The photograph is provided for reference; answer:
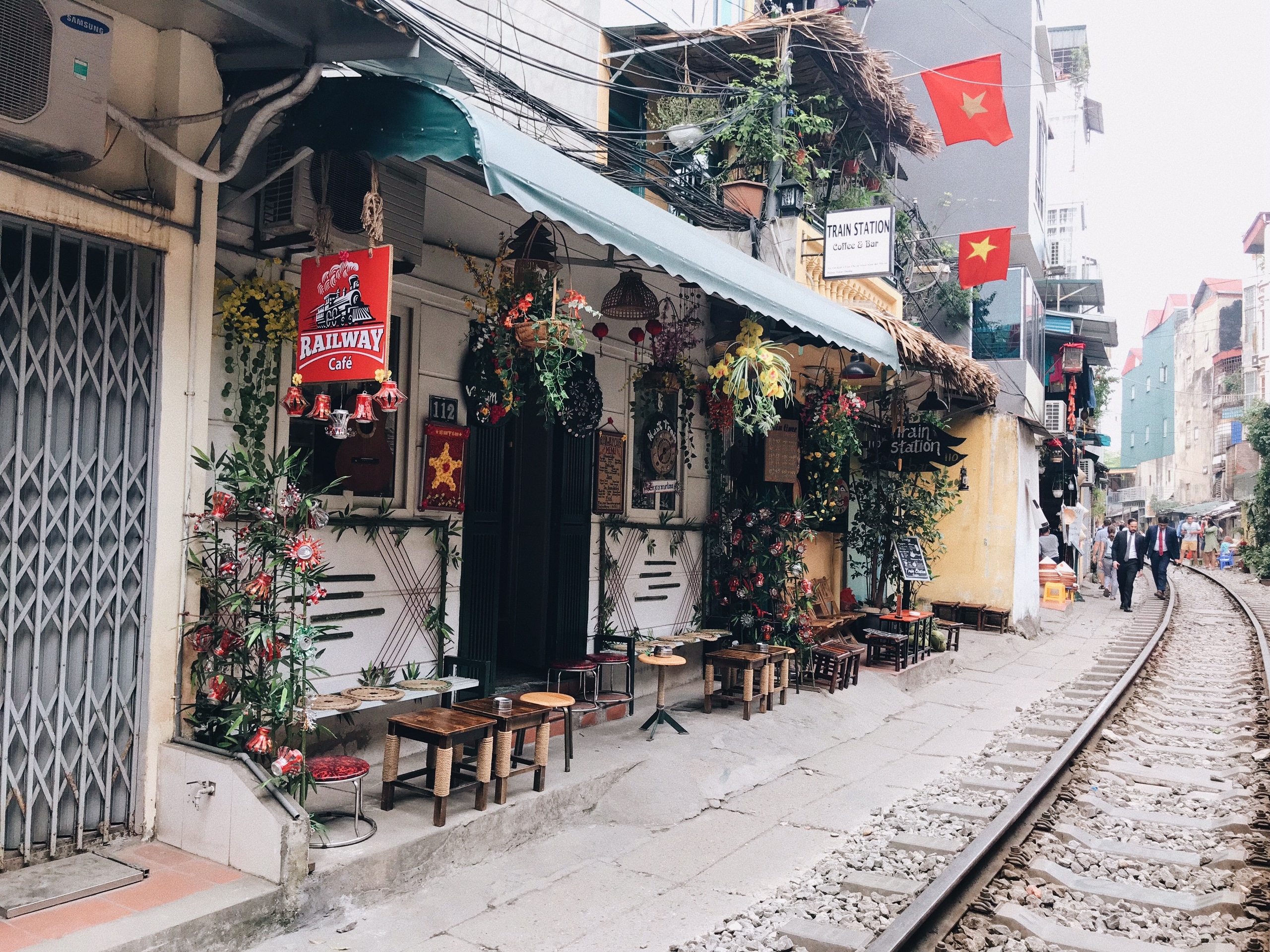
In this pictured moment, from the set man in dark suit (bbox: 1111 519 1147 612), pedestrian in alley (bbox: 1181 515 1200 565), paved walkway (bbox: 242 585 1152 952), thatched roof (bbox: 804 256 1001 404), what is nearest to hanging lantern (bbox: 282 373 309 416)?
paved walkway (bbox: 242 585 1152 952)

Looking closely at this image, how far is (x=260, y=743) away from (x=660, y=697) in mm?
3841

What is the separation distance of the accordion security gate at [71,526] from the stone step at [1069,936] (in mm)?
4586

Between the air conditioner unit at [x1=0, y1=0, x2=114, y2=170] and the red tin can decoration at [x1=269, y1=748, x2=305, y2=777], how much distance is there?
115 inches

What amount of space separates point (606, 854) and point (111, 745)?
9.45 feet

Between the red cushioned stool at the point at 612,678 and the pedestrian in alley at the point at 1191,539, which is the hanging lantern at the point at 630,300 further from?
the pedestrian in alley at the point at 1191,539

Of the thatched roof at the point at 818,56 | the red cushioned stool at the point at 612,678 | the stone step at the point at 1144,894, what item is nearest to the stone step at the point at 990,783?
the stone step at the point at 1144,894

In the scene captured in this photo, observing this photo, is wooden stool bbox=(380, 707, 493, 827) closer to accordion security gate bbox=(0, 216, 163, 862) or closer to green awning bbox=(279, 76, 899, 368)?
accordion security gate bbox=(0, 216, 163, 862)

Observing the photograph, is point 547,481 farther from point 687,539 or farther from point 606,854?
point 606,854

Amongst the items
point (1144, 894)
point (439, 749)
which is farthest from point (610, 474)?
point (1144, 894)

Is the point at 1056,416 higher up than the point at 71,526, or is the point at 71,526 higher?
the point at 1056,416

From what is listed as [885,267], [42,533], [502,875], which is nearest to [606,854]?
[502,875]

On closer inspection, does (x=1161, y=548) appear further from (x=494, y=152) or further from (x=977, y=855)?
(x=494, y=152)

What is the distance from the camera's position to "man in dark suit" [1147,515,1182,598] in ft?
77.0

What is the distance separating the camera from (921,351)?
1052 cm
